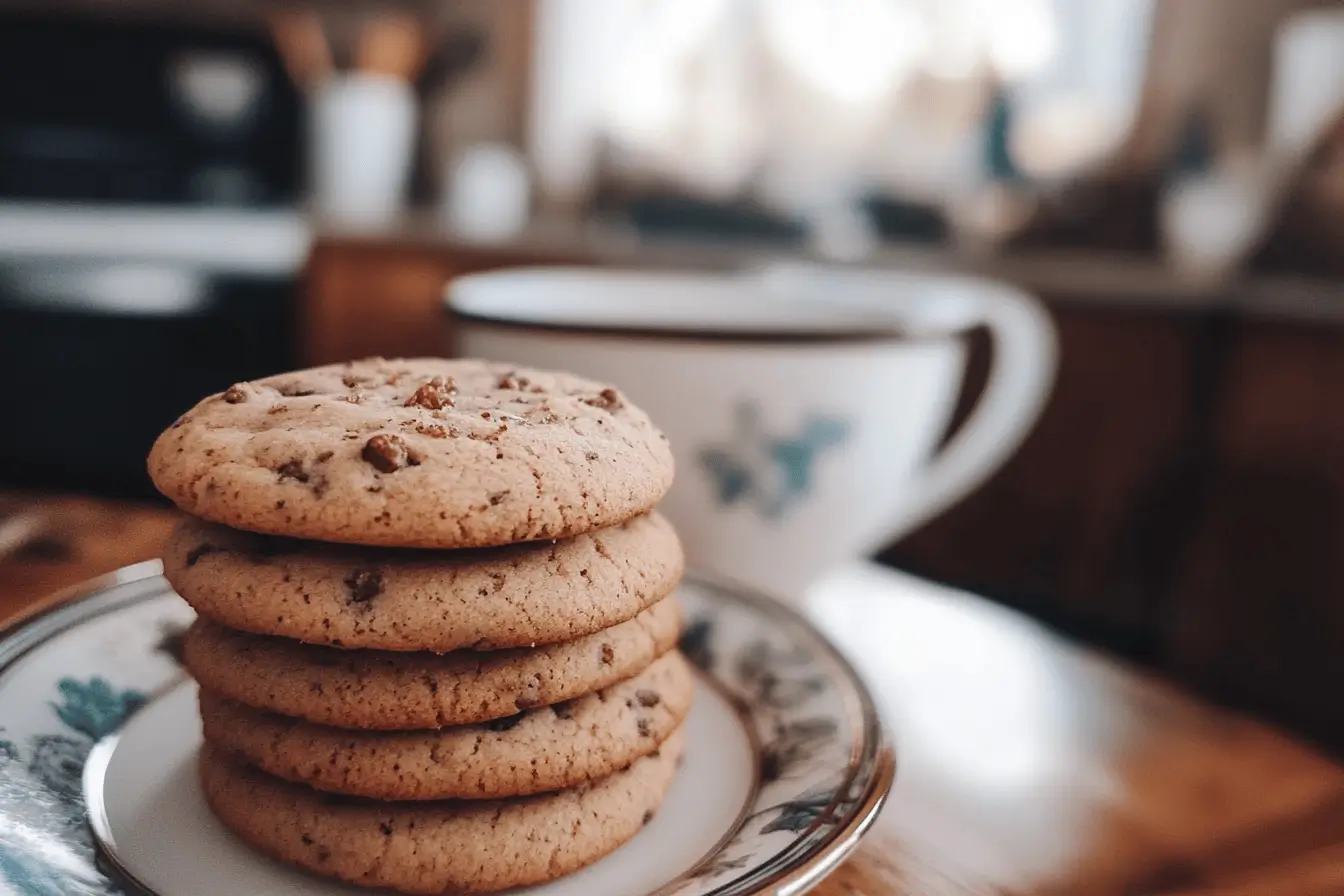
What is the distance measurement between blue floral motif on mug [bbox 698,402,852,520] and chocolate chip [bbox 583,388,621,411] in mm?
151

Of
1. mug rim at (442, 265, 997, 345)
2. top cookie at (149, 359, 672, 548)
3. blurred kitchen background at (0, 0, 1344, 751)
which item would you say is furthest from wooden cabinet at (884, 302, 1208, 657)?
top cookie at (149, 359, 672, 548)

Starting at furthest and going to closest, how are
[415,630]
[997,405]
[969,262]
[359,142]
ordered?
[359,142], [969,262], [997,405], [415,630]

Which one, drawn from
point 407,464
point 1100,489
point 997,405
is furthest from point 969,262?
point 407,464

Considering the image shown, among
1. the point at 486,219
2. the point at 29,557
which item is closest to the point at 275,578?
the point at 29,557

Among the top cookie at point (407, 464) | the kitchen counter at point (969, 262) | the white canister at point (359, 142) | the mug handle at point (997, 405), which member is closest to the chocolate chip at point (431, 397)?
the top cookie at point (407, 464)

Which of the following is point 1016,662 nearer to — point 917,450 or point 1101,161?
point 917,450

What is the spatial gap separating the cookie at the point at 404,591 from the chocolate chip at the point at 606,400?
A: 7cm

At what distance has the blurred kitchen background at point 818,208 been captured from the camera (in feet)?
4.79

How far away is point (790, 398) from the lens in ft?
1.85

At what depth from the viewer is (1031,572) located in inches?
61.6

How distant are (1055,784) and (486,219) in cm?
180

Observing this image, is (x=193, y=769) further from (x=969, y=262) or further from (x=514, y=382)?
(x=969, y=262)

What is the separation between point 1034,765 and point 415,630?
12.9 inches

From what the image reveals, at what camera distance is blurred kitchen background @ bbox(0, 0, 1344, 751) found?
1461mm
